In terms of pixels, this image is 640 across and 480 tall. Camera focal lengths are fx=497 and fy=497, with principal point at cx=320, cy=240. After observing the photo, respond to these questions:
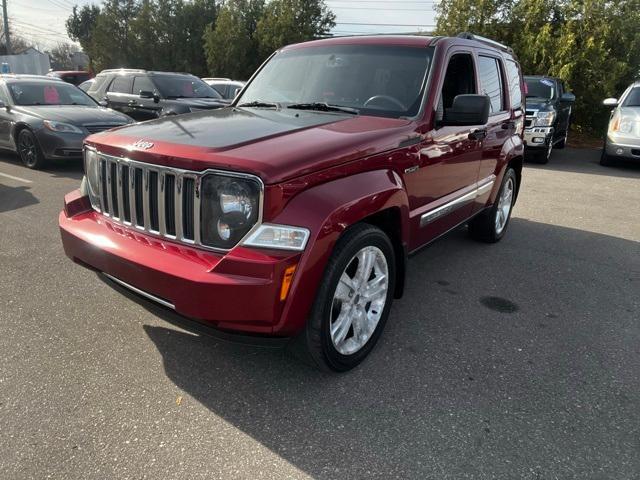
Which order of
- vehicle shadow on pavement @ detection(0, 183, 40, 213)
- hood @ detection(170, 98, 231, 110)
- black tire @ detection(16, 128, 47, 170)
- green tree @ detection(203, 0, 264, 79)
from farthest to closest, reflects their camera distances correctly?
green tree @ detection(203, 0, 264, 79) → hood @ detection(170, 98, 231, 110) → black tire @ detection(16, 128, 47, 170) → vehicle shadow on pavement @ detection(0, 183, 40, 213)

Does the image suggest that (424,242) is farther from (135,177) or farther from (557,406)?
(135,177)

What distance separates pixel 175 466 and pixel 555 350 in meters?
2.43

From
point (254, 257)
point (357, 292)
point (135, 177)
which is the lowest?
point (357, 292)

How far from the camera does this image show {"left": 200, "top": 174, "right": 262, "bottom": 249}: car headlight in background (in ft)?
7.59

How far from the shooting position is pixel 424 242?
11.9 feet

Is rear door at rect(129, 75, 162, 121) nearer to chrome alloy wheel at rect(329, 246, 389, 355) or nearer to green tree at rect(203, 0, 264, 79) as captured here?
chrome alloy wheel at rect(329, 246, 389, 355)

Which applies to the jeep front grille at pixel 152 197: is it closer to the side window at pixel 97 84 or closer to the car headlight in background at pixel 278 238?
the car headlight in background at pixel 278 238

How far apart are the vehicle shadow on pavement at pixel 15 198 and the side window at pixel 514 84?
5.69m

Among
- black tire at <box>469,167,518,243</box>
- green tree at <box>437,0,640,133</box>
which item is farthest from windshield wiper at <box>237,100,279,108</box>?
green tree at <box>437,0,640,133</box>

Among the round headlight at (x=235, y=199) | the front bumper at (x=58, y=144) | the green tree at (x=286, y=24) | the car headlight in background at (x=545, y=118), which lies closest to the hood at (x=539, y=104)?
the car headlight in background at (x=545, y=118)

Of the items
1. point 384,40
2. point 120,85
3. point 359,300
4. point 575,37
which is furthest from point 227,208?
point 575,37

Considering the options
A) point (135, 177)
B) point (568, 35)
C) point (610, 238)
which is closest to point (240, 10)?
point (568, 35)

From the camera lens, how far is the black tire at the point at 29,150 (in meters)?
8.16

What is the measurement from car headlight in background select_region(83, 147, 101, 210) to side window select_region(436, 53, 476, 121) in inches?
88.5
